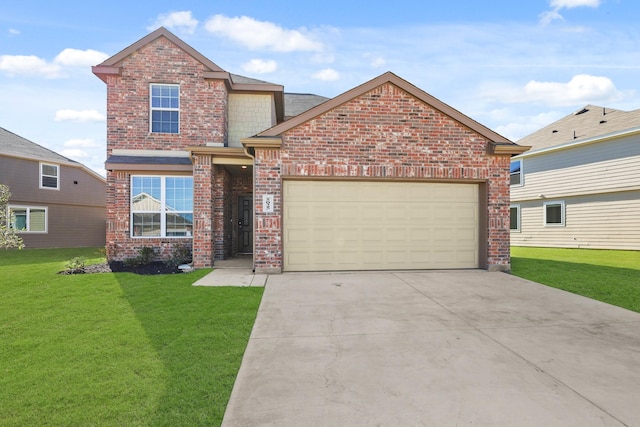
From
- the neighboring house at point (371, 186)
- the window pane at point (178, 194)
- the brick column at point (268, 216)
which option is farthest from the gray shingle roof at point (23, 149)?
the brick column at point (268, 216)

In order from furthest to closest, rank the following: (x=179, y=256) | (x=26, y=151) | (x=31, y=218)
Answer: (x=26, y=151)
(x=31, y=218)
(x=179, y=256)

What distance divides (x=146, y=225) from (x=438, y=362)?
996cm

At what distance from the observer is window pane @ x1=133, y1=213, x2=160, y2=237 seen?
417 inches

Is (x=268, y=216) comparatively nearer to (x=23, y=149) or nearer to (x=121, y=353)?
(x=121, y=353)

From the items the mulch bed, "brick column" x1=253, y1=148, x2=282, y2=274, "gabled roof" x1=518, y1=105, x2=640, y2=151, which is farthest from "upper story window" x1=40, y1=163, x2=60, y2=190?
"gabled roof" x1=518, y1=105, x2=640, y2=151

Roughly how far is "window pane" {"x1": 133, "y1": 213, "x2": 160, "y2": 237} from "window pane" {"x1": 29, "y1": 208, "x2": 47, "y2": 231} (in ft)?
38.4

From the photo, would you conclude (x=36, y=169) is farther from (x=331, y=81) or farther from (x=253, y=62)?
(x=331, y=81)

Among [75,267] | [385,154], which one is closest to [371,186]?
[385,154]

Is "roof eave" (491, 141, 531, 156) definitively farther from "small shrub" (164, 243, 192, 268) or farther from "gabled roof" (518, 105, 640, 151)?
"gabled roof" (518, 105, 640, 151)

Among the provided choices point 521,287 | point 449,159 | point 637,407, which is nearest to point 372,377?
point 637,407

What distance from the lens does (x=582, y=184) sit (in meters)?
15.7

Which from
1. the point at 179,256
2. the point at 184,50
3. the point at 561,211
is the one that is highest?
the point at 184,50

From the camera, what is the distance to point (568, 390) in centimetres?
297

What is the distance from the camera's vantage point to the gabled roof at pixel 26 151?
1700cm
